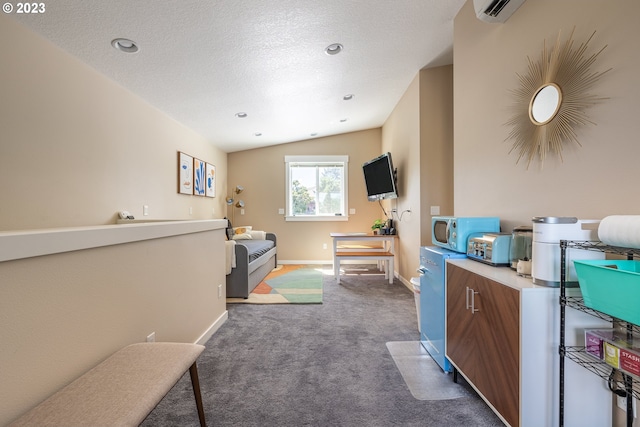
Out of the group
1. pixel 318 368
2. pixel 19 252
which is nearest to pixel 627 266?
pixel 318 368

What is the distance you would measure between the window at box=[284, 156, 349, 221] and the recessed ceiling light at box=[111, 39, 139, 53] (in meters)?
3.89

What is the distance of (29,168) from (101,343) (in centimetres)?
163

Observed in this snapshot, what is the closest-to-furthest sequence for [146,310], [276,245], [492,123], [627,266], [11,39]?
[627,266] → [146,310] → [11,39] → [492,123] → [276,245]

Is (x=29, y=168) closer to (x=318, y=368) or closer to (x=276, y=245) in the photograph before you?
(x=318, y=368)

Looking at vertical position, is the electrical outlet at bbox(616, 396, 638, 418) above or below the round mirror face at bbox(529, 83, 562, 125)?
below

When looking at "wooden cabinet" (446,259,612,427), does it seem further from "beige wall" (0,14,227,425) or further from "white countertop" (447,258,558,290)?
"beige wall" (0,14,227,425)

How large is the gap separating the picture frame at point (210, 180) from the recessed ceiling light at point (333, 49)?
326 cm

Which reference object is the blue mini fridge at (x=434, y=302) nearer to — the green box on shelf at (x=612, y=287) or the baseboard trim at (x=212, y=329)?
the green box on shelf at (x=612, y=287)

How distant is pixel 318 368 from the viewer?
1.99 m

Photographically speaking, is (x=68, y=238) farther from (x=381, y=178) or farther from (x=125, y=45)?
(x=381, y=178)

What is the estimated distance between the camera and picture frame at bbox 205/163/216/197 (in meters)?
5.18

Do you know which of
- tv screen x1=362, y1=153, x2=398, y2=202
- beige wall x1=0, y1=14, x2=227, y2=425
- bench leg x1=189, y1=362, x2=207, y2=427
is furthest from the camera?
tv screen x1=362, y1=153, x2=398, y2=202

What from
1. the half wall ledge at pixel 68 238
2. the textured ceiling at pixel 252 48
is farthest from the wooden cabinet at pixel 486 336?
the textured ceiling at pixel 252 48

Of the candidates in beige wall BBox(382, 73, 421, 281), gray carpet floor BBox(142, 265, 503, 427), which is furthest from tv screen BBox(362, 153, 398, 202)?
gray carpet floor BBox(142, 265, 503, 427)
